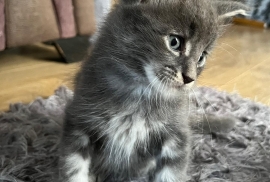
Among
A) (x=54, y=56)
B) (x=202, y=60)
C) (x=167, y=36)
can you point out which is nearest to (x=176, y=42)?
(x=167, y=36)

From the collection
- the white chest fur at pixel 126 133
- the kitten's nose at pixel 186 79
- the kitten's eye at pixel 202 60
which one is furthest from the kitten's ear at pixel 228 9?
the white chest fur at pixel 126 133

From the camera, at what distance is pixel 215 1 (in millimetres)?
1086

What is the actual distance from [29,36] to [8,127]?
0.75 m

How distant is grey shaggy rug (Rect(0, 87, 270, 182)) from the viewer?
1.22m

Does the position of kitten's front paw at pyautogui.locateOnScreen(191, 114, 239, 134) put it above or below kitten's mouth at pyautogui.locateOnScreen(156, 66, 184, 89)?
below

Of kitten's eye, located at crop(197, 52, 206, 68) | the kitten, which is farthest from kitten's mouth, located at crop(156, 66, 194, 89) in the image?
the kitten

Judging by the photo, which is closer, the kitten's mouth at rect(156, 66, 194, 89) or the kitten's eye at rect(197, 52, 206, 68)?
the kitten's mouth at rect(156, 66, 194, 89)

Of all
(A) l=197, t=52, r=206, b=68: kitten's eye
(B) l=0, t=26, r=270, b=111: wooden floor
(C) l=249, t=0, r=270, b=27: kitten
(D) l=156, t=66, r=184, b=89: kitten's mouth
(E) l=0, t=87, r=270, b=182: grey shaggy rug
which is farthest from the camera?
(C) l=249, t=0, r=270, b=27: kitten

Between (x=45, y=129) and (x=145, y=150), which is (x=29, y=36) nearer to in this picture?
(x=45, y=129)

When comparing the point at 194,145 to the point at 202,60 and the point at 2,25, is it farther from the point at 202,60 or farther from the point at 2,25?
the point at 2,25

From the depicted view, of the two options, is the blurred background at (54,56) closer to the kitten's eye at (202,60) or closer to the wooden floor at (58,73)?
the wooden floor at (58,73)

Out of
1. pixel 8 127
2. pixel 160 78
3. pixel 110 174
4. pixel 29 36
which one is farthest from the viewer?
pixel 29 36

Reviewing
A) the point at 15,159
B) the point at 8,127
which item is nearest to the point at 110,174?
the point at 15,159

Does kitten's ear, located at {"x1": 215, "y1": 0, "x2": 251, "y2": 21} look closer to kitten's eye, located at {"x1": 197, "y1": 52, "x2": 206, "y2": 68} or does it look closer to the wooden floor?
kitten's eye, located at {"x1": 197, "y1": 52, "x2": 206, "y2": 68}
